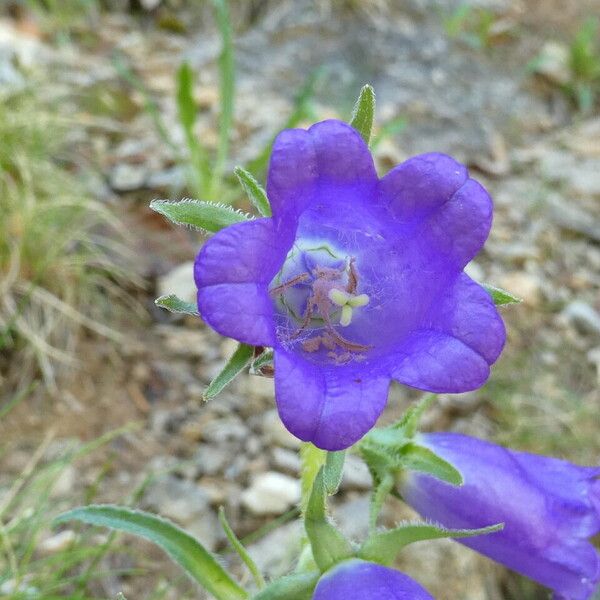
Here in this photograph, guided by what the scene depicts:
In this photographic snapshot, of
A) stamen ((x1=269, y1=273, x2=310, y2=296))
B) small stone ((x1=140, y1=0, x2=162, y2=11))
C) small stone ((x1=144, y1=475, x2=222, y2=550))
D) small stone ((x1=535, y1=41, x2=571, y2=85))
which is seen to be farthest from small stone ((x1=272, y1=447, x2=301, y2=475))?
small stone ((x1=535, y1=41, x2=571, y2=85))

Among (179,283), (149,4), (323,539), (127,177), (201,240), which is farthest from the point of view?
(149,4)

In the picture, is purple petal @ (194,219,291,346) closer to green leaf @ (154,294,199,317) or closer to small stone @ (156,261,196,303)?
green leaf @ (154,294,199,317)

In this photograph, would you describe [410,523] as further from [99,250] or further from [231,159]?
[231,159]

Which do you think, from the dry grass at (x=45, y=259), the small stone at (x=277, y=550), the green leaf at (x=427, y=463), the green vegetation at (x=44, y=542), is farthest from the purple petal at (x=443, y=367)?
the dry grass at (x=45, y=259)

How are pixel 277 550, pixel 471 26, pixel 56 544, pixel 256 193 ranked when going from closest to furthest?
1. pixel 256 193
2. pixel 56 544
3. pixel 277 550
4. pixel 471 26

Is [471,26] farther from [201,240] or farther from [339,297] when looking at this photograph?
[339,297]

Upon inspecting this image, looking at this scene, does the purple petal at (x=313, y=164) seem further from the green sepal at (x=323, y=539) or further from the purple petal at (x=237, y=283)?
the green sepal at (x=323, y=539)

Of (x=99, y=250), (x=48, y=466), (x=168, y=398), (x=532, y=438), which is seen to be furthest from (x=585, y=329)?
(x=48, y=466)

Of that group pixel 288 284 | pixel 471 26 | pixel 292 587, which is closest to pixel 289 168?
pixel 288 284
